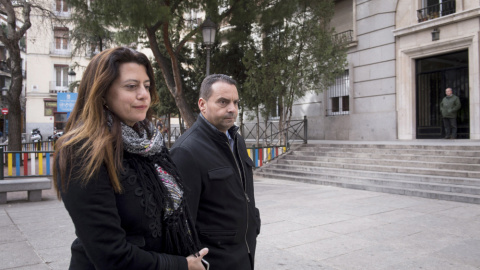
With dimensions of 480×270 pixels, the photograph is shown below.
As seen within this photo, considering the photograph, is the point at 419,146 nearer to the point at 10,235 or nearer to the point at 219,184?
the point at 10,235

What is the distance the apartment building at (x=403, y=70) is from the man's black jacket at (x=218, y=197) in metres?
13.4

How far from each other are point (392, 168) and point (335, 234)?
5.56 m

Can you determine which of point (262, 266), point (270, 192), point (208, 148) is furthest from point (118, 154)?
point (270, 192)

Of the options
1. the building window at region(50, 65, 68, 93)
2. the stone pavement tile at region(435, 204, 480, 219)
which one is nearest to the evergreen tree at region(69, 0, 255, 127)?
the stone pavement tile at region(435, 204, 480, 219)

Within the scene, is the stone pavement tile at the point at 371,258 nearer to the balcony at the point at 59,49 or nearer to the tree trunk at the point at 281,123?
the tree trunk at the point at 281,123

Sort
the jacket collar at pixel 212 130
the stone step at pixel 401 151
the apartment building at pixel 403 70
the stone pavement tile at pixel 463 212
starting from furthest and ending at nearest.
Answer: the apartment building at pixel 403 70 < the stone step at pixel 401 151 < the stone pavement tile at pixel 463 212 < the jacket collar at pixel 212 130

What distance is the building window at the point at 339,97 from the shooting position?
18016 millimetres

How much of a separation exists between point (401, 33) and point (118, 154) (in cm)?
1611

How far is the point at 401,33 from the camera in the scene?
50.2 ft

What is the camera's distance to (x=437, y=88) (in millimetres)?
14781

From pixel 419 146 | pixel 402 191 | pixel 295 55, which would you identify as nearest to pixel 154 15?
pixel 295 55

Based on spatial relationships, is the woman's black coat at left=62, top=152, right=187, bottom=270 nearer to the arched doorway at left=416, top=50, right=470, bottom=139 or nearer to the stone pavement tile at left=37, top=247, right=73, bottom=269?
the stone pavement tile at left=37, top=247, right=73, bottom=269

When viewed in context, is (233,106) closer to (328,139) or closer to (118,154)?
(118,154)

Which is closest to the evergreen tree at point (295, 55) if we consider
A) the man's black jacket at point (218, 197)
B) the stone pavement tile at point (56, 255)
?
the stone pavement tile at point (56, 255)
